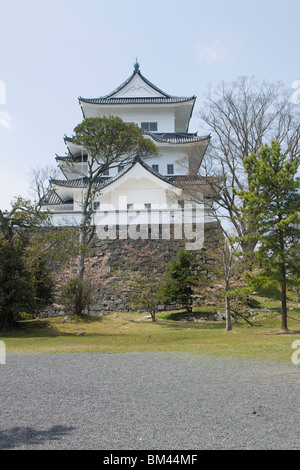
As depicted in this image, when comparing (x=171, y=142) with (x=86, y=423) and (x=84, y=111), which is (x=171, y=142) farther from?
(x=86, y=423)

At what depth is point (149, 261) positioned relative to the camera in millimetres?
19766

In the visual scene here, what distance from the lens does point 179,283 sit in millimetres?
17875

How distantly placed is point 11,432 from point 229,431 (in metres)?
2.11

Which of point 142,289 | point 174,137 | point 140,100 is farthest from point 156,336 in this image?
point 140,100

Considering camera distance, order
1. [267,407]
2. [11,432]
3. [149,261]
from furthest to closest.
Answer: [149,261], [267,407], [11,432]

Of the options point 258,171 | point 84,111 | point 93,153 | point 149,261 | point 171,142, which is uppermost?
point 84,111

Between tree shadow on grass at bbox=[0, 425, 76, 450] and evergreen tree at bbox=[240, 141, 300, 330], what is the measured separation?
10105 millimetres

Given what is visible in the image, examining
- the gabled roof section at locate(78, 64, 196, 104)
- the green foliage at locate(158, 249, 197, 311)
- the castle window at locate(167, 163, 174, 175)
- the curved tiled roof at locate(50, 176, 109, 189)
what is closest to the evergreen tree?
the green foliage at locate(158, 249, 197, 311)

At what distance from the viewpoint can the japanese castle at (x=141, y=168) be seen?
21406 mm

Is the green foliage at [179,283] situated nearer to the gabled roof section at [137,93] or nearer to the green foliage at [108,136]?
the green foliage at [108,136]

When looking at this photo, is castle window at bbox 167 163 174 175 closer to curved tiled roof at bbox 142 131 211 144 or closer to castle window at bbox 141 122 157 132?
curved tiled roof at bbox 142 131 211 144

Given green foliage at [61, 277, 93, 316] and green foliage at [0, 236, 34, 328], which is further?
green foliage at [61, 277, 93, 316]

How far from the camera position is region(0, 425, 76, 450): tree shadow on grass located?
3760mm
